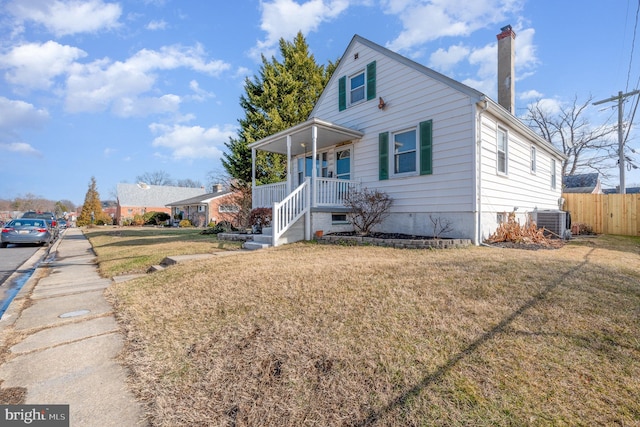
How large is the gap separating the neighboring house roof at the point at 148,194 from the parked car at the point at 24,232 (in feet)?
112

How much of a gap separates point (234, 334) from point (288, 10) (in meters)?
10.2

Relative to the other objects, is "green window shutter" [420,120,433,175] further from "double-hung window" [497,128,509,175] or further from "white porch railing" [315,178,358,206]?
"white porch railing" [315,178,358,206]

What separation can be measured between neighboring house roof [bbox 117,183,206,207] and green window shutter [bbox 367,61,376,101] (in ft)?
146

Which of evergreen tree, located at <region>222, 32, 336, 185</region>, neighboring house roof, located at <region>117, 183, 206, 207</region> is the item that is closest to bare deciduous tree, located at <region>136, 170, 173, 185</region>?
neighboring house roof, located at <region>117, 183, 206, 207</region>

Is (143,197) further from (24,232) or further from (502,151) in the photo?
(502,151)

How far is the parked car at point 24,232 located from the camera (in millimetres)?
13406

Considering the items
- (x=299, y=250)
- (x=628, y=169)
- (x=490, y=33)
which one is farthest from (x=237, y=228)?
(x=628, y=169)

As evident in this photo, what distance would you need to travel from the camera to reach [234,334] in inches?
114

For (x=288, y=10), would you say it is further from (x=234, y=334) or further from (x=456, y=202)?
(x=234, y=334)

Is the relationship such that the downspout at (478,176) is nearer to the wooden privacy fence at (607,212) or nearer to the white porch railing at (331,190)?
the white porch railing at (331,190)

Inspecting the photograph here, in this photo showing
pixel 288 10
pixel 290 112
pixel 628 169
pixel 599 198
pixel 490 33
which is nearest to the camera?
pixel 288 10

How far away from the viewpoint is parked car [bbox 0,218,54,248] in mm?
13406

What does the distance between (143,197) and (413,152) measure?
1912 inches

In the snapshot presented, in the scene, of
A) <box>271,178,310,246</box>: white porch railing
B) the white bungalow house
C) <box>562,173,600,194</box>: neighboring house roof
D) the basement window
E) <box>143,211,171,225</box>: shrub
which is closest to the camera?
the white bungalow house
